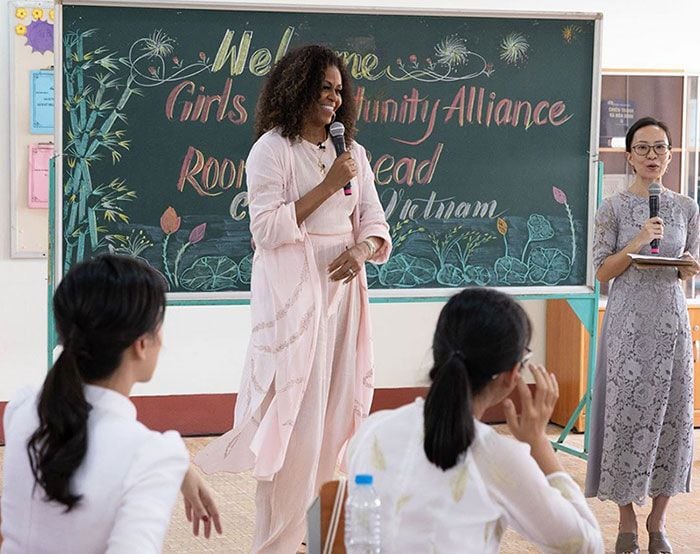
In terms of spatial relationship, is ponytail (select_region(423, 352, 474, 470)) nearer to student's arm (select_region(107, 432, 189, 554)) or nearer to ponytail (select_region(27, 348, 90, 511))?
student's arm (select_region(107, 432, 189, 554))

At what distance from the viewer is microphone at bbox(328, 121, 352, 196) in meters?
3.43

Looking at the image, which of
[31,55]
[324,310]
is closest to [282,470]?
[324,310]

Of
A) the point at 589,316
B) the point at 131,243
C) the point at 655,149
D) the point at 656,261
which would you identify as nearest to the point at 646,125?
the point at 655,149

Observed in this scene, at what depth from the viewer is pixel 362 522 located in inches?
72.2

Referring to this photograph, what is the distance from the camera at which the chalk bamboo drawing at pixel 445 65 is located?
459cm

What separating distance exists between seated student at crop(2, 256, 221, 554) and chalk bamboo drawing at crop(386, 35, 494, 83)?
9.44ft

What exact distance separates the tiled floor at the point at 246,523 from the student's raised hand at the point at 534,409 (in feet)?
6.53

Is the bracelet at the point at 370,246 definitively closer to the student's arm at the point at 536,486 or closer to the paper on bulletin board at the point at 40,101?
the student's arm at the point at 536,486

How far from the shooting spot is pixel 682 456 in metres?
3.80

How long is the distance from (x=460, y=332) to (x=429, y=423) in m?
0.17

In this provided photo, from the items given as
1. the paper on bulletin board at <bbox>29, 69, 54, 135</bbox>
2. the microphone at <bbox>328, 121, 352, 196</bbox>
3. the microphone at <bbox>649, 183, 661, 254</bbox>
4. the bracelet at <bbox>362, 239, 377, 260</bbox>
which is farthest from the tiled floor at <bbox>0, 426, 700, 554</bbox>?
the paper on bulletin board at <bbox>29, 69, 54, 135</bbox>

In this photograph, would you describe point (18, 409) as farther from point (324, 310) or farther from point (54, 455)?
point (324, 310)

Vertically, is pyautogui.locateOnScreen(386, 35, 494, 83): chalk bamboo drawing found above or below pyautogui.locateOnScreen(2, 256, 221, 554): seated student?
above

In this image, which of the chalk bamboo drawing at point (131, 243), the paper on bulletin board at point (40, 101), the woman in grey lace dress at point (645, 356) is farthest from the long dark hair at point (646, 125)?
the paper on bulletin board at point (40, 101)
